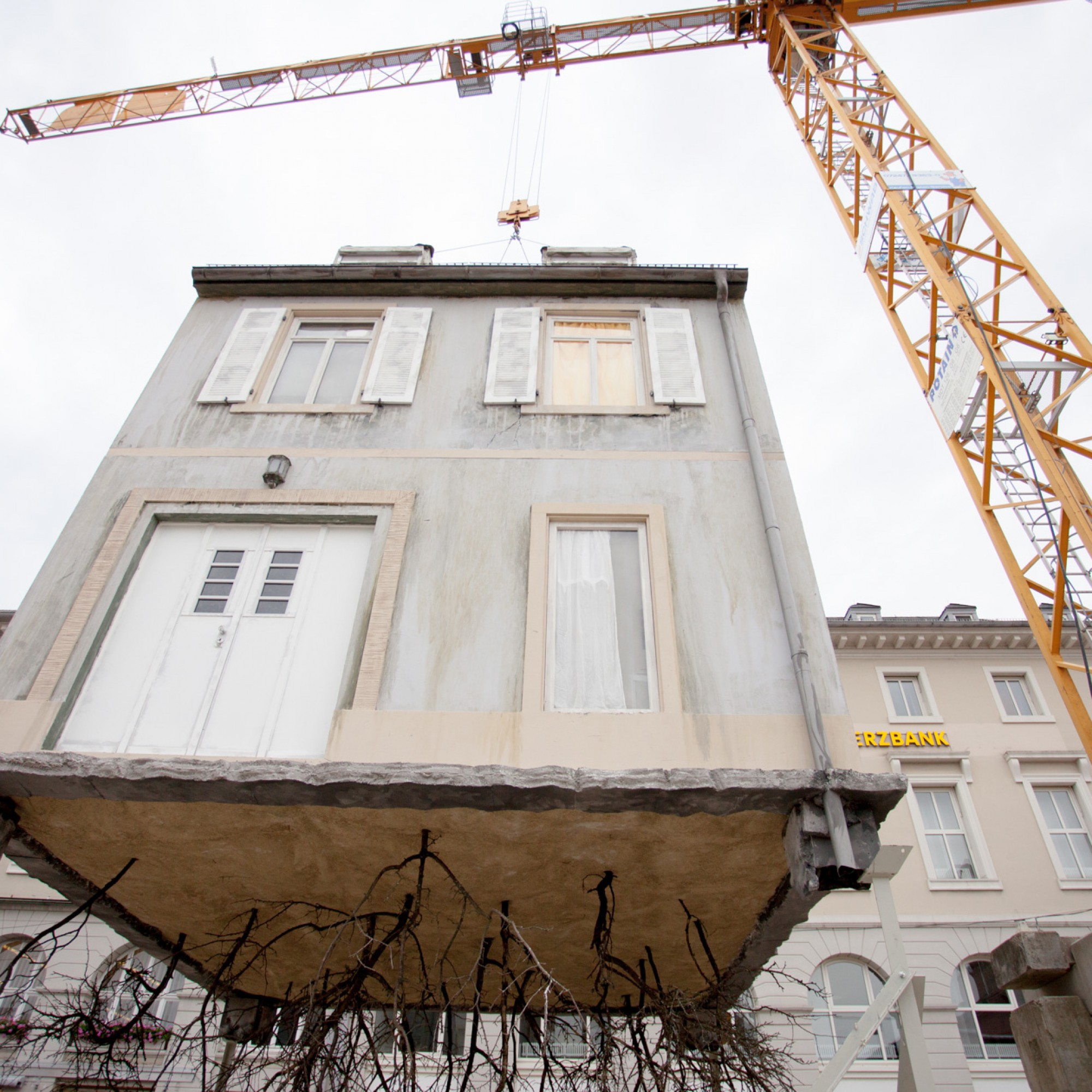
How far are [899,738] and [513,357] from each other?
16677 millimetres

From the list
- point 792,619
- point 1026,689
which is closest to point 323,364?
point 792,619

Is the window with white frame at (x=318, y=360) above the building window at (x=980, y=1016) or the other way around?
above

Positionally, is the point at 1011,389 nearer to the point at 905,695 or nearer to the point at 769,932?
the point at 769,932

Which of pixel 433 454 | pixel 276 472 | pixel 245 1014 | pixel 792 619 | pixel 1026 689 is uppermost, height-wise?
pixel 1026 689

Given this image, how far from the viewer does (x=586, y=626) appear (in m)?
→ 6.73

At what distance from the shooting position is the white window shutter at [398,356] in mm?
8438

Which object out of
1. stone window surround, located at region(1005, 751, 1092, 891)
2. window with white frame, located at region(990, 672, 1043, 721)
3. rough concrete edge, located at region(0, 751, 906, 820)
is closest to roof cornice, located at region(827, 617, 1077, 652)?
window with white frame, located at region(990, 672, 1043, 721)

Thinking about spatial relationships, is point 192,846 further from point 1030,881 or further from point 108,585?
point 1030,881

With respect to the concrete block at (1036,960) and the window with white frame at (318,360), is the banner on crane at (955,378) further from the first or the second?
the concrete block at (1036,960)

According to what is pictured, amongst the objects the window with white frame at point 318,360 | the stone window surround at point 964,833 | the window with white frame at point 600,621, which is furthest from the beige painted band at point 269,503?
the stone window surround at point 964,833

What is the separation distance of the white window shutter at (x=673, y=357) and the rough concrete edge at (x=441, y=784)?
4.28 m

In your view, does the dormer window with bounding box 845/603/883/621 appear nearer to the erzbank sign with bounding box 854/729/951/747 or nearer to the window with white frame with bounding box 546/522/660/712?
the erzbank sign with bounding box 854/729/951/747

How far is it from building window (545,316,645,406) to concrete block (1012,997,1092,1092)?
19.5ft

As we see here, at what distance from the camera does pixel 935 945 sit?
17688 millimetres
